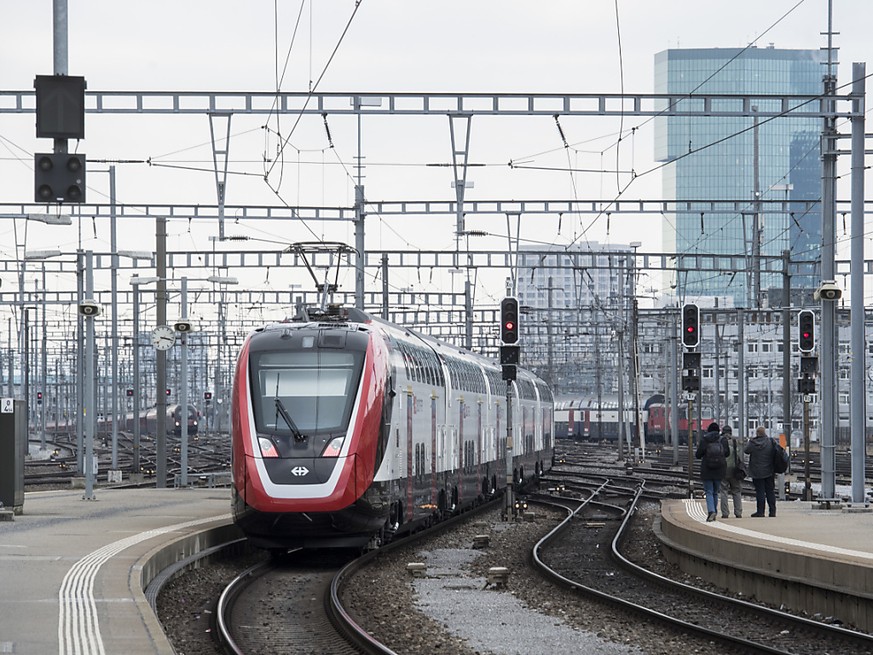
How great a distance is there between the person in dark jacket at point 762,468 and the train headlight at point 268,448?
8742 mm

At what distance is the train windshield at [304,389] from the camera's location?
20.8 m

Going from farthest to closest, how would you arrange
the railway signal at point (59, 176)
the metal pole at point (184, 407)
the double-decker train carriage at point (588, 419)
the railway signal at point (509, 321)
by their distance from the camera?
the double-decker train carriage at point (588, 419) → the metal pole at point (184, 407) → the railway signal at point (509, 321) → the railway signal at point (59, 176)

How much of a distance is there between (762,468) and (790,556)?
8874 millimetres

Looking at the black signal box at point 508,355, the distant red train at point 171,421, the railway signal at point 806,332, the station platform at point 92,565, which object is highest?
the railway signal at point 806,332

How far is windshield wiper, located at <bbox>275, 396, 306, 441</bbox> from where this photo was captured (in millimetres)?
20594

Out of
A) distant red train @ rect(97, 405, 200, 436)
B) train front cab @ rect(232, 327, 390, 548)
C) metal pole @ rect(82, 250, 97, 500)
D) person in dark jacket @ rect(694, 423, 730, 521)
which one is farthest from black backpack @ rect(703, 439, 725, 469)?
distant red train @ rect(97, 405, 200, 436)

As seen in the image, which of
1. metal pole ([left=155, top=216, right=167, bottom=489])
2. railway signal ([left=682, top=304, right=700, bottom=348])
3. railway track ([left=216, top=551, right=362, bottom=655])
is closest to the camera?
railway track ([left=216, top=551, right=362, bottom=655])

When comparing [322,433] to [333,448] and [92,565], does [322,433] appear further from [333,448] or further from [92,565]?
[92,565]

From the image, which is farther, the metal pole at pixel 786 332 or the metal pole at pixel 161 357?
the metal pole at pixel 786 332

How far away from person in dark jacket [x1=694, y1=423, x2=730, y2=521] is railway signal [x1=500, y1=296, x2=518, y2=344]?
7040 mm

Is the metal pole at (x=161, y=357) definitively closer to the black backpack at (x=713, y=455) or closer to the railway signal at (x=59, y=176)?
the black backpack at (x=713, y=455)

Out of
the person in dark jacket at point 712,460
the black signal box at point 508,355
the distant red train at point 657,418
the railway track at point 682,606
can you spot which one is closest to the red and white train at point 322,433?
the railway track at point 682,606

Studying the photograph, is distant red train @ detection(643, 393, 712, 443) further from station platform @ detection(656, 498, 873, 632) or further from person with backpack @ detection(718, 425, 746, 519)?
station platform @ detection(656, 498, 873, 632)

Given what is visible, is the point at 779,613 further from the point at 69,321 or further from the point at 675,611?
the point at 69,321
